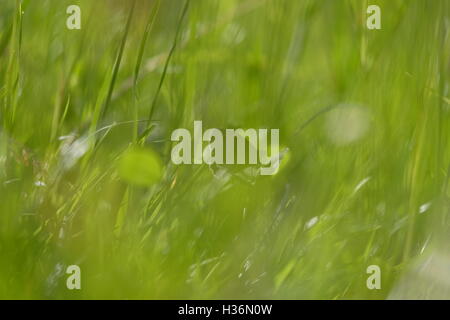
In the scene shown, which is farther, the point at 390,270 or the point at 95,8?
the point at 95,8

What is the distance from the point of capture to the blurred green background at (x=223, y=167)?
119cm

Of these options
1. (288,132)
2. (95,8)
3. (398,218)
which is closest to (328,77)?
(288,132)

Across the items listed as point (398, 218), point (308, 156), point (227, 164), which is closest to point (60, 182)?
point (227, 164)

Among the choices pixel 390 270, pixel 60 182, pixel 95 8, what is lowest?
pixel 390 270

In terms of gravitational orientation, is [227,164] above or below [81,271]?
above

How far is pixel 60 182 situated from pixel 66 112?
0.10 meters

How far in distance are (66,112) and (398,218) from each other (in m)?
0.49

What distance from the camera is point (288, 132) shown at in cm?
126

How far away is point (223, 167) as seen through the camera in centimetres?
124

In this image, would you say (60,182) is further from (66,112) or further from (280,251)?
(280,251)

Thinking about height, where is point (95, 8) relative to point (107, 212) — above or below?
above

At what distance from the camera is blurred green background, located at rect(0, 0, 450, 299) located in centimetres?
119

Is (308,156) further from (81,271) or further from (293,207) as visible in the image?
(81,271)

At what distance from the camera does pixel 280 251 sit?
1201mm
